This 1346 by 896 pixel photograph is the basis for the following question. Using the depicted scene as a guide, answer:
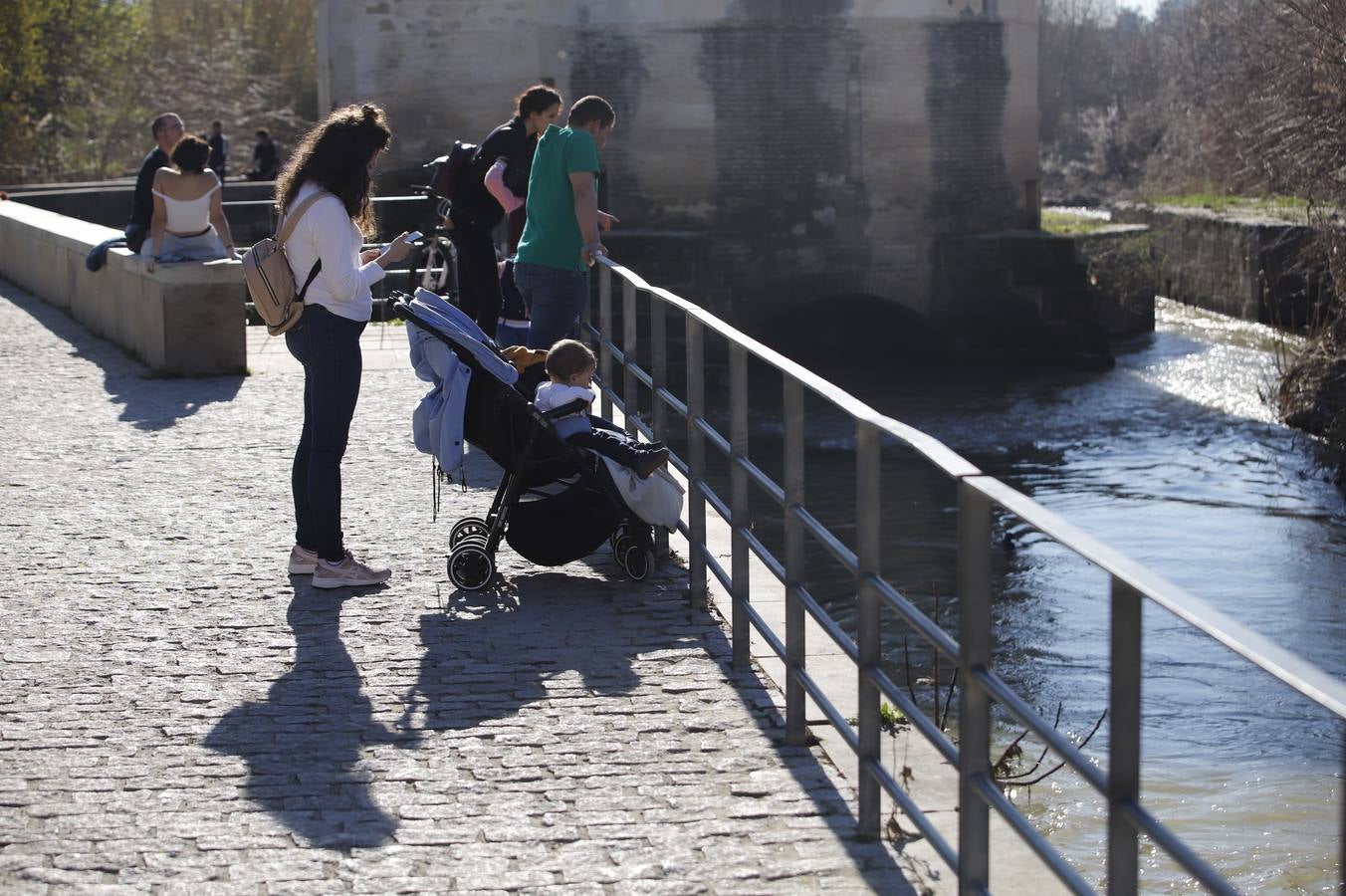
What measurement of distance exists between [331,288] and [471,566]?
1090 mm

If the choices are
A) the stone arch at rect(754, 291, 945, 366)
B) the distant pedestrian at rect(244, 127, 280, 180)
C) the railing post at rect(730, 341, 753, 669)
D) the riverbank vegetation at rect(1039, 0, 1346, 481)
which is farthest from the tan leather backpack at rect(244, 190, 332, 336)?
the distant pedestrian at rect(244, 127, 280, 180)

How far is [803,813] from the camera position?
4750mm

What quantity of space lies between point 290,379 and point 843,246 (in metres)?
18.5

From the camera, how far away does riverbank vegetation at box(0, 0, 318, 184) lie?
3622 centimetres

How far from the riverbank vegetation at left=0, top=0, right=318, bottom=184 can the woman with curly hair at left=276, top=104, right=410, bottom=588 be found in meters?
30.2

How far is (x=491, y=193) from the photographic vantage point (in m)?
10.2

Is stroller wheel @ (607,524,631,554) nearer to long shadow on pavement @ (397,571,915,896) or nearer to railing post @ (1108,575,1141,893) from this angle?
long shadow on pavement @ (397,571,915,896)

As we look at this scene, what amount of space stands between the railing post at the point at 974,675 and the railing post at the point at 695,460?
264 cm

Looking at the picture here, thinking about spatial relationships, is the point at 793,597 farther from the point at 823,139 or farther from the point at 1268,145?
the point at 823,139

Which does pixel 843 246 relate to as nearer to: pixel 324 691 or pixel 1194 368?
pixel 1194 368

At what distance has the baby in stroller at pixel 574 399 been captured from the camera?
689 centimetres

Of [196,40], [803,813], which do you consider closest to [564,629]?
[803,813]

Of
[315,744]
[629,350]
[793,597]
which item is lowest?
[315,744]


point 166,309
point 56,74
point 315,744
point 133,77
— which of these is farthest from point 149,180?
point 133,77
